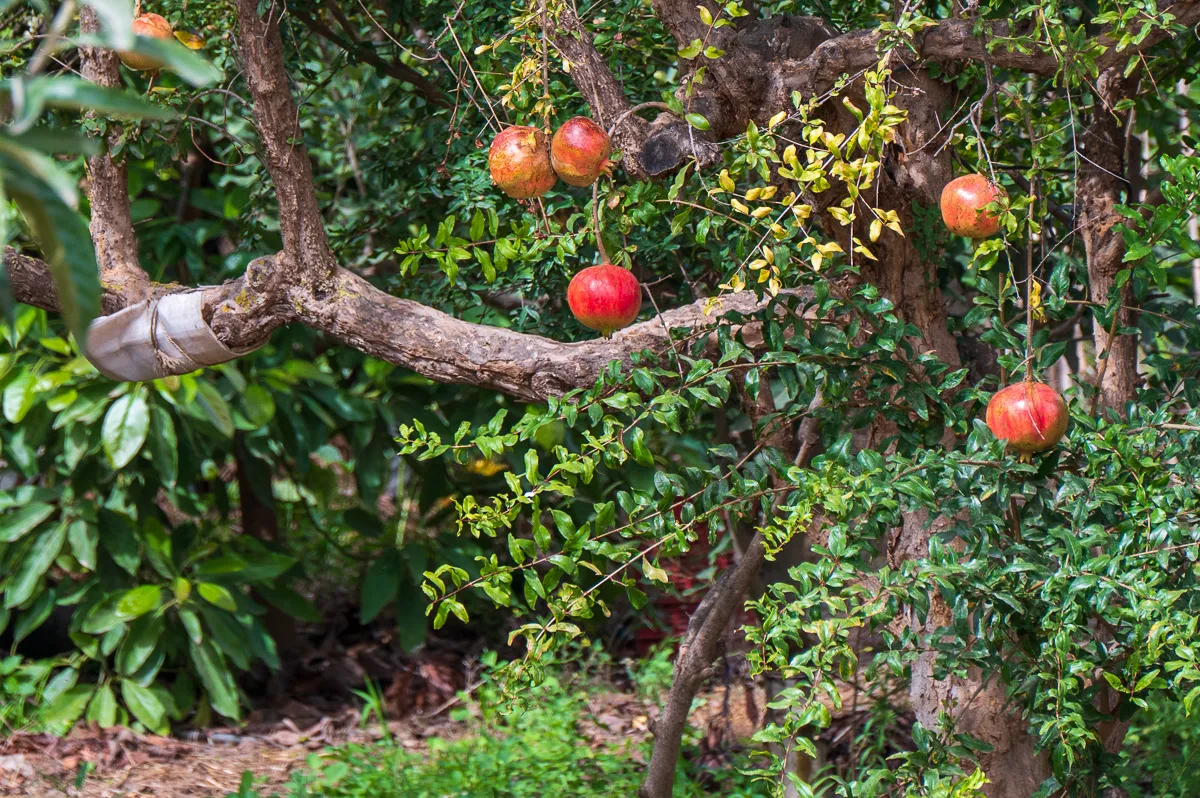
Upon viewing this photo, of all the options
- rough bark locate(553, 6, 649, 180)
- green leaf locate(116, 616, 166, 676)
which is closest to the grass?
green leaf locate(116, 616, 166, 676)

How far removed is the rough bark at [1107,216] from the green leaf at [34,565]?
2.97 m

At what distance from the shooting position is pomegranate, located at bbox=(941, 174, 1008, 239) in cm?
159

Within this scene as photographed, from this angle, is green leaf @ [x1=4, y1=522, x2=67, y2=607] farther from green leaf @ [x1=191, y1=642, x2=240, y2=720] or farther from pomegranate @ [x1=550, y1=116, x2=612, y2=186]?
pomegranate @ [x1=550, y1=116, x2=612, y2=186]

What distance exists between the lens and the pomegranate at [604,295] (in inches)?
66.9

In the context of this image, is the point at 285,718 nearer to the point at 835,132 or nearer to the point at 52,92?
the point at 835,132

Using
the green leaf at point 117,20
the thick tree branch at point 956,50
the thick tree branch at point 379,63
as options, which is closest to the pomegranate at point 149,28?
the thick tree branch at point 379,63

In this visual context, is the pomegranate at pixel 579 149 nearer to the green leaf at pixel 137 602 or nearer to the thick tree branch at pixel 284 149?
the thick tree branch at pixel 284 149

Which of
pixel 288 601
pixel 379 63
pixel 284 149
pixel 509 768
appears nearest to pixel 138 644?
pixel 288 601

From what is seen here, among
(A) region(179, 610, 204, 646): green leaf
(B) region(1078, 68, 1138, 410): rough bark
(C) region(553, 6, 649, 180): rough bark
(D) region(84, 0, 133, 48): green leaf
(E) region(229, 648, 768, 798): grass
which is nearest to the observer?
(D) region(84, 0, 133, 48): green leaf

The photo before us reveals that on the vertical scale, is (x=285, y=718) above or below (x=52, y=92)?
below

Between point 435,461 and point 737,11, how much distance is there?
8.72ft

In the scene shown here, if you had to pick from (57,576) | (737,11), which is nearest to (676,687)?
(737,11)

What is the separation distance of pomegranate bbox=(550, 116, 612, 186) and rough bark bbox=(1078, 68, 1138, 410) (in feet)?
3.00

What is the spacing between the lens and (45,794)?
10.3 ft
